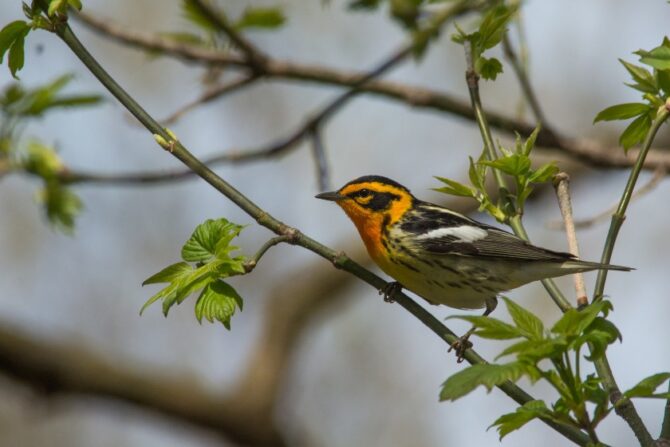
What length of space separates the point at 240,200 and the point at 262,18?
3129 millimetres

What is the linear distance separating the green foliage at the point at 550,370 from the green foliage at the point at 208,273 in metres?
0.69

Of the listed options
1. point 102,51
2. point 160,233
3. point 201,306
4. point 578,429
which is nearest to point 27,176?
point 201,306

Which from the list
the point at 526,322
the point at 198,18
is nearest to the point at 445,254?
the point at 198,18

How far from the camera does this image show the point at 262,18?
5270mm

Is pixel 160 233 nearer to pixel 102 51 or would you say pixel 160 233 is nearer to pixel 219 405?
pixel 102 51

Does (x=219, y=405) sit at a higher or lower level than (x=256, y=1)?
lower

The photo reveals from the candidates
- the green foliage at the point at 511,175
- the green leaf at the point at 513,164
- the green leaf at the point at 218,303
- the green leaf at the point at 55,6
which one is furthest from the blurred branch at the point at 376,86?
the green leaf at the point at 218,303

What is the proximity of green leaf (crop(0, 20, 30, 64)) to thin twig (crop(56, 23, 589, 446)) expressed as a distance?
173 mm

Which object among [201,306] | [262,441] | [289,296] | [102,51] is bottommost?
[201,306]

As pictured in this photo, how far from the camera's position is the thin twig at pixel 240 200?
227 centimetres

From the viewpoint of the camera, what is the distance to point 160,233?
42.3ft

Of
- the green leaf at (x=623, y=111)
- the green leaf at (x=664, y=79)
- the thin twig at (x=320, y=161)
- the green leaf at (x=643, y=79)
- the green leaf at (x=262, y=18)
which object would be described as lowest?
the green leaf at (x=623, y=111)

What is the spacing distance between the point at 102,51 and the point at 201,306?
12.1 meters

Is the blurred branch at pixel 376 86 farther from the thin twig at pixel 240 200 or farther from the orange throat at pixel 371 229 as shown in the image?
the thin twig at pixel 240 200
